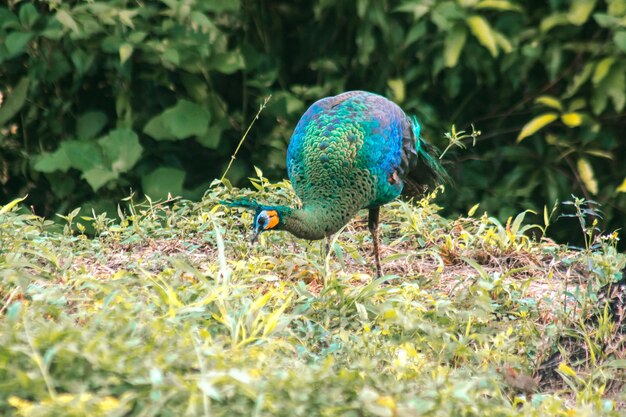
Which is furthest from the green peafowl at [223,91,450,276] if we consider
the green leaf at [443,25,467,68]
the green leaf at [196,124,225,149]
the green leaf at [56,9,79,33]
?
the green leaf at [56,9,79,33]

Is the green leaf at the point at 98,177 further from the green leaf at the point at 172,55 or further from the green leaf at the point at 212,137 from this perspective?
the green leaf at the point at 172,55

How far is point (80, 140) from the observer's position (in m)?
7.01

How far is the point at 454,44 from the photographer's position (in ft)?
21.6

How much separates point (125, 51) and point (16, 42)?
704 millimetres

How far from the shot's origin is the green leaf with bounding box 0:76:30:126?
7191 mm

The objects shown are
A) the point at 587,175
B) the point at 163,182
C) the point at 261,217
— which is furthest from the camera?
the point at 163,182

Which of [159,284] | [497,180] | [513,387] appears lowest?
[497,180]

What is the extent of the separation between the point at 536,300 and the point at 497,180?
7.69ft

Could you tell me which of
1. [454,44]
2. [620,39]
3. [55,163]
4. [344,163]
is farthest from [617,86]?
[55,163]

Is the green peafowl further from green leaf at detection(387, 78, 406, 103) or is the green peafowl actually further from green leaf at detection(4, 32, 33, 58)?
green leaf at detection(4, 32, 33, 58)

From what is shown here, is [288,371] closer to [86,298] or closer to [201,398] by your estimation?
[201,398]

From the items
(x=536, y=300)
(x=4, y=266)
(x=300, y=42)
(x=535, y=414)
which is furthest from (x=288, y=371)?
(x=300, y=42)

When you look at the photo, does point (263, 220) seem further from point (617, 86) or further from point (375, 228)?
point (617, 86)

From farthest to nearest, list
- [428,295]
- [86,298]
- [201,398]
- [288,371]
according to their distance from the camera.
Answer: [428,295] < [86,298] < [288,371] < [201,398]
